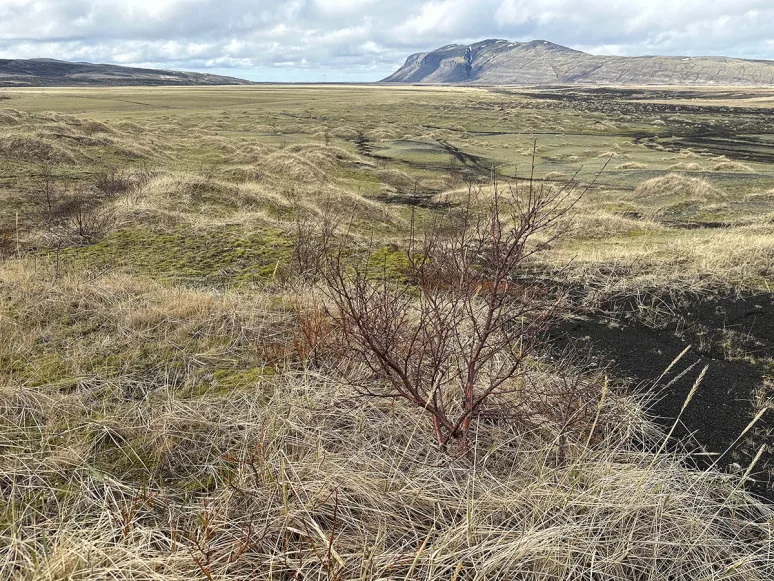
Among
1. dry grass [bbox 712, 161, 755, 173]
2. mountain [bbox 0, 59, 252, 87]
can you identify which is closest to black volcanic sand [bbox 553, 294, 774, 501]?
dry grass [bbox 712, 161, 755, 173]

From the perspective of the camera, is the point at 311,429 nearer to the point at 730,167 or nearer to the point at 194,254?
the point at 194,254

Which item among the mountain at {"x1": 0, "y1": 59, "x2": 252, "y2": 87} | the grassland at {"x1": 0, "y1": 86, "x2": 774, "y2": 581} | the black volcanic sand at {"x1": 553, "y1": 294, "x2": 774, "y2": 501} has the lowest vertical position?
the black volcanic sand at {"x1": 553, "y1": 294, "x2": 774, "y2": 501}

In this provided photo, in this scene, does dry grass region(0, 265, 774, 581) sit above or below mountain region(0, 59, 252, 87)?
below

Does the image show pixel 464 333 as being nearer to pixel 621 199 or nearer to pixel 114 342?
pixel 114 342

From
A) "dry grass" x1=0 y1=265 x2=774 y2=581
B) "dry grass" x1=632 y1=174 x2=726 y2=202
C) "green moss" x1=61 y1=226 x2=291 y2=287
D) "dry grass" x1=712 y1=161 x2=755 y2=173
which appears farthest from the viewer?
"dry grass" x1=712 y1=161 x2=755 y2=173

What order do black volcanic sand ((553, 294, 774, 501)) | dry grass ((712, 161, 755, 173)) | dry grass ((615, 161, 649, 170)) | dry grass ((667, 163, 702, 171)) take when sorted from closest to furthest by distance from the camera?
1. black volcanic sand ((553, 294, 774, 501))
2. dry grass ((712, 161, 755, 173))
3. dry grass ((667, 163, 702, 171))
4. dry grass ((615, 161, 649, 170))

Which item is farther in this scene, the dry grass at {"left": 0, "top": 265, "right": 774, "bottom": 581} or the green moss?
the green moss

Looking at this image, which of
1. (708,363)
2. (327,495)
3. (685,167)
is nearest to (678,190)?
(685,167)

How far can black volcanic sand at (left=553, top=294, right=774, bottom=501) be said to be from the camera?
341 centimetres

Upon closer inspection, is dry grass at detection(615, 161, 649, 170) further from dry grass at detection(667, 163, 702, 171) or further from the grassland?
the grassland

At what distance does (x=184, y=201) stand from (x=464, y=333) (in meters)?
8.31

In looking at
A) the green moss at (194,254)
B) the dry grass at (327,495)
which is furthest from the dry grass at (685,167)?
the dry grass at (327,495)

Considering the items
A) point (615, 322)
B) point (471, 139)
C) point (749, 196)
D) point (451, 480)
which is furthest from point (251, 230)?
point (471, 139)

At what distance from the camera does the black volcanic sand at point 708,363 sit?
11.2 feet
